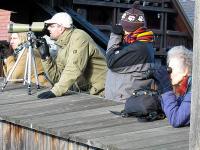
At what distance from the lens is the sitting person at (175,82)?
3934 mm

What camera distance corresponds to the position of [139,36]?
5.28 metres

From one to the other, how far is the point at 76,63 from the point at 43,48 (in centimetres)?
79

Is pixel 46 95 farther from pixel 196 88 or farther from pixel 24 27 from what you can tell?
pixel 196 88

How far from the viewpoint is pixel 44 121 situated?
4.58 meters

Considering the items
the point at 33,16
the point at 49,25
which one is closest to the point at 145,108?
the point at 49,25

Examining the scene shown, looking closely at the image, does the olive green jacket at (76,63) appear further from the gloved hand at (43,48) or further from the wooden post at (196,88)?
the wooden post at (196,88)

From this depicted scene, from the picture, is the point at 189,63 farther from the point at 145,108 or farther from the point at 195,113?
the point at 195,113

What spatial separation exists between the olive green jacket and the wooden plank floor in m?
0.24

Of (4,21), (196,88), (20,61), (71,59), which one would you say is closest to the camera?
(196,88)

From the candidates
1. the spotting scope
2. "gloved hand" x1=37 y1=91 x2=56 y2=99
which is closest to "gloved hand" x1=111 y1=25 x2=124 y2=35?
"gloved hand" x1=37 y1=91 x2=56 y2=99

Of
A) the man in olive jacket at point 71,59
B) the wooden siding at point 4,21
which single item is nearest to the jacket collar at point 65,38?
the man in olive jacket at point 71,59

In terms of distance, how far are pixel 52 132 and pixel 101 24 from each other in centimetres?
1139

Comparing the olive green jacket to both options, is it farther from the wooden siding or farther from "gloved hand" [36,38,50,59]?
the wooden siding

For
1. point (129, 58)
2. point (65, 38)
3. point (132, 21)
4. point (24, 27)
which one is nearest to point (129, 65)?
point (129, 58)
